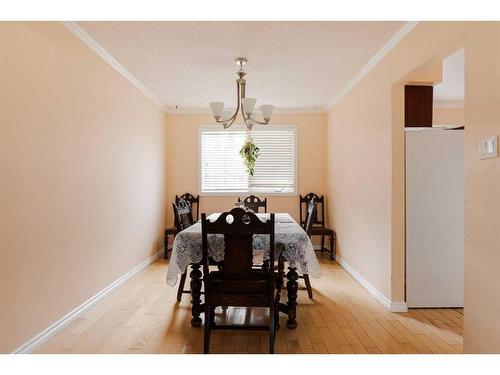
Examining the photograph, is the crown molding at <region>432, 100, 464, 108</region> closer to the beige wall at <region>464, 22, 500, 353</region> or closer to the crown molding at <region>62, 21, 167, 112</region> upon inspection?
the beige wall at <region>464, 22, 500, 353</region>

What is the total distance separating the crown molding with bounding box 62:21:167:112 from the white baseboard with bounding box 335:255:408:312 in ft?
11.8

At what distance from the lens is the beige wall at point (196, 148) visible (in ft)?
20.9

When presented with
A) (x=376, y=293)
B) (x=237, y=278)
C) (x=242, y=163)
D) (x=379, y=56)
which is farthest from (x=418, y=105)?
(x=242, y=163)

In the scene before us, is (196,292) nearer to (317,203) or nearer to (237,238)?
(237,238)

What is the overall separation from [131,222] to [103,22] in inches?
94.4

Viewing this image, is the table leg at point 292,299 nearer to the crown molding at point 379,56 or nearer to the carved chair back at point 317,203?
the crown molding at point 379,56

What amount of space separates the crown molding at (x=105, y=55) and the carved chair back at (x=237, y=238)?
1.94 metres

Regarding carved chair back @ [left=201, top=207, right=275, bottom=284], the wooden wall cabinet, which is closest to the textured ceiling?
the wooden wall cabinet

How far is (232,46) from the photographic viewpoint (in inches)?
136

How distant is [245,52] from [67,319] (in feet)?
Result: 9.42

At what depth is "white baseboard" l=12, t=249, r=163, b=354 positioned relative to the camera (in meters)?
2.50

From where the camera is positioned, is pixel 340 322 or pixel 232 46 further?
pixel 232 46
